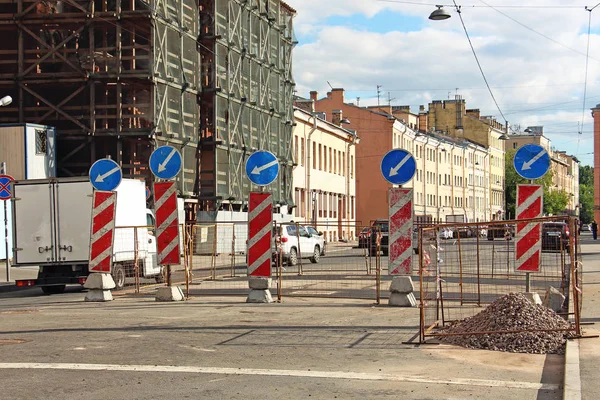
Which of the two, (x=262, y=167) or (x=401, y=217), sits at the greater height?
(x=262, y=167)

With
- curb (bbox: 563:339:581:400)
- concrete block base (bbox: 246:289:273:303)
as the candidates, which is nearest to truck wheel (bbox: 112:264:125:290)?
concrete block base (bbox: 246:289:273:303)

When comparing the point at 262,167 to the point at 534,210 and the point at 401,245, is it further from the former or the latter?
the point at 534,210

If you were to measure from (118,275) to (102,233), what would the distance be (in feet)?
15.4

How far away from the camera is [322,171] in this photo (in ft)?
224

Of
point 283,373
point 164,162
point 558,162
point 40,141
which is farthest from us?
point 558,162

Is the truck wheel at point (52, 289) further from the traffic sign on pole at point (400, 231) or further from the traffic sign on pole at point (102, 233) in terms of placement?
the traffic sign on pole at point (400, 231)

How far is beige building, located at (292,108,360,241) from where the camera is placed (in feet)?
206

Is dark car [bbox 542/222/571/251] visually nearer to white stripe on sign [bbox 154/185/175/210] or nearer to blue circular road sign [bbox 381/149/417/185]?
blue circular road sign [bbox 381/149/417/185]

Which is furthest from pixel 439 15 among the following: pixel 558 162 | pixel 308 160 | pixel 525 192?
pixel 558 162

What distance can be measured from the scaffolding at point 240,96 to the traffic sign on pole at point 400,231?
29.5 meters

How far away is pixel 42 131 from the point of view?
38500 millimetres

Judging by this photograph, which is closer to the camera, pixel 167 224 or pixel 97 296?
pixel 167 224

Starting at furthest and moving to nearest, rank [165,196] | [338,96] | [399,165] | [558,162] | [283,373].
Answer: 1. [558,162]
2. [338,96]
3. [165,196]
4. [399,165]
5. [283,373]

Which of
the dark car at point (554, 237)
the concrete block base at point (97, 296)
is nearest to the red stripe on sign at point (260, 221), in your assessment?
the concrete block base at point (97, 296)
